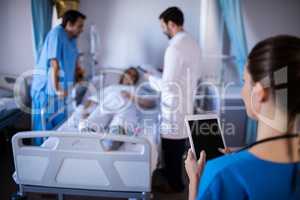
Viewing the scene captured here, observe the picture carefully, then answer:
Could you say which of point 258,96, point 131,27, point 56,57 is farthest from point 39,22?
point 258,96

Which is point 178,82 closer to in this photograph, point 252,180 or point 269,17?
point 252,180

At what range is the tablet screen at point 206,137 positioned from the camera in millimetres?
1040

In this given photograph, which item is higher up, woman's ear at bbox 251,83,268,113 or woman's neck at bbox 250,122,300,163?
woman's ear at bbox 251,83,268,113

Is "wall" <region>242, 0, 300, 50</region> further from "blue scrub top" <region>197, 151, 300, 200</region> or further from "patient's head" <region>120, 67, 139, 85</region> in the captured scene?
"blue scrub top" <region>197, 151, 300, 200</region>

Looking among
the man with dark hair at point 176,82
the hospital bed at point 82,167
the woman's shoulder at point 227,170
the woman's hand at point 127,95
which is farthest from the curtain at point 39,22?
the woman's shoulder at point 227,170

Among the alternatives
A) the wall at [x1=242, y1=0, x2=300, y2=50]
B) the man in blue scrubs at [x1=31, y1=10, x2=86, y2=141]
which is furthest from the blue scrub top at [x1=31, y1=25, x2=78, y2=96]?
the wall at [x1=242, y1=0, x2=300, y2=50]

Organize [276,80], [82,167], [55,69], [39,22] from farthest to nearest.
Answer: [39,22], [55,69], [82,167], [276,80]

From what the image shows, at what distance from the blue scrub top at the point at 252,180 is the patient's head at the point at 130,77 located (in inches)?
94.0

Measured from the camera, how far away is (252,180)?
2.12ft

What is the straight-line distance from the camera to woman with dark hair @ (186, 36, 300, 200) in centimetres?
64

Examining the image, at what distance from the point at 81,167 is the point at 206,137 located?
30.7 inches

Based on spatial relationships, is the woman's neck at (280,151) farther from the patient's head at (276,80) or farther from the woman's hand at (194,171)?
the woman's hand at (194,171)

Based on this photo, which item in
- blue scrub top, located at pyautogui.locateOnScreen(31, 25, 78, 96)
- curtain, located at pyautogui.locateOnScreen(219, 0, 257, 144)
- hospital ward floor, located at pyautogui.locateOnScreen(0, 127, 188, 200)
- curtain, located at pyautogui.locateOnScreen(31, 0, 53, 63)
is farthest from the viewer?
curtain, located at pyautogui.locateOnScreen(31, 0, 53, 63)

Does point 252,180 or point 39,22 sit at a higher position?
point 39,22
